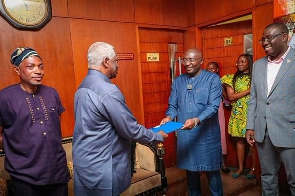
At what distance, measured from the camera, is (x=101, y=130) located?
1.47 meters

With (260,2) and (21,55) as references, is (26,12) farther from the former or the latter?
(260,2)

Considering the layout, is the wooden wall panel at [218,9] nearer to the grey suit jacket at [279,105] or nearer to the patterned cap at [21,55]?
the grey suit jacket at [279,105]

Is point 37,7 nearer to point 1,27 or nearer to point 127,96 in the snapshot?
point 1,27

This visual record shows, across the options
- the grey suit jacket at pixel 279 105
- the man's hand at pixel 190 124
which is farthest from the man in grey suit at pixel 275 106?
the man's hand at pixel 190 124

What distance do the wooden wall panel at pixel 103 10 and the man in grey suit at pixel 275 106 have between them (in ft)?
6.30

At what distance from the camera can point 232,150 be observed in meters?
3.75

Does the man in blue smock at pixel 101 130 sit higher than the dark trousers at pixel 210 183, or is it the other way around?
the man in blue smock at pixel 101 130

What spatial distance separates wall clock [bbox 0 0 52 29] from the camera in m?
2.44

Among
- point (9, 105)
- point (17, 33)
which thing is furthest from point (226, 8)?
point (9, 105)

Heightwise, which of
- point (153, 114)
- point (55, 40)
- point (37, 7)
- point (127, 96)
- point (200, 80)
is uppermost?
point (37, 7)

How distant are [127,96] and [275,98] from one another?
1945mm

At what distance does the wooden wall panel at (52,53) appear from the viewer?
249 centimetres

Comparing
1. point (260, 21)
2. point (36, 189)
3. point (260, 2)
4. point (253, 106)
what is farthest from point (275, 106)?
point (36, 189)

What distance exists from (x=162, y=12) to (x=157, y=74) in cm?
91
